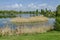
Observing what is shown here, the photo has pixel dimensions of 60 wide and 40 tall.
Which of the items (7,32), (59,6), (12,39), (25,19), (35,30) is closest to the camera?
(12,39)

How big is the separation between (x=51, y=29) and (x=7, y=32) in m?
5.46

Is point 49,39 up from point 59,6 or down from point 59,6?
down

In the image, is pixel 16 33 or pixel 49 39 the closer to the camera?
pixel 49 39

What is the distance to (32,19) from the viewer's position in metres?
33.8

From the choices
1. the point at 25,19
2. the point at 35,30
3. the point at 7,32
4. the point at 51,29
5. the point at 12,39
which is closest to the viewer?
the point at 12,39

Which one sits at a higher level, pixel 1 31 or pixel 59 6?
pixel 59 6

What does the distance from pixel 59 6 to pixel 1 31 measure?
26.9 ft

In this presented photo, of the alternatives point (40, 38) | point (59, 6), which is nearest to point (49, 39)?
point (40, 38)

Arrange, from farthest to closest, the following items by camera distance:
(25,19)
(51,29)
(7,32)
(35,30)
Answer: (25,19) < (51,29) < (35,30) < (7,32)

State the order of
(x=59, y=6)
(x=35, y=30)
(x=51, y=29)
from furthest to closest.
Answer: (x=59, y=6) → (x=51, y=29) → (x=35, y=30)

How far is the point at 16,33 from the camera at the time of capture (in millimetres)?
14367

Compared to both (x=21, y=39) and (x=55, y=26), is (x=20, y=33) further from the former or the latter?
(x=55, y=26)

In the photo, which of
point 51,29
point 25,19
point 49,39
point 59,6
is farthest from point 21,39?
point 25,19

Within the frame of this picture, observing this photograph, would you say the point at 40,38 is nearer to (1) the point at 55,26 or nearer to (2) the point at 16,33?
(2) the point at 16,33
